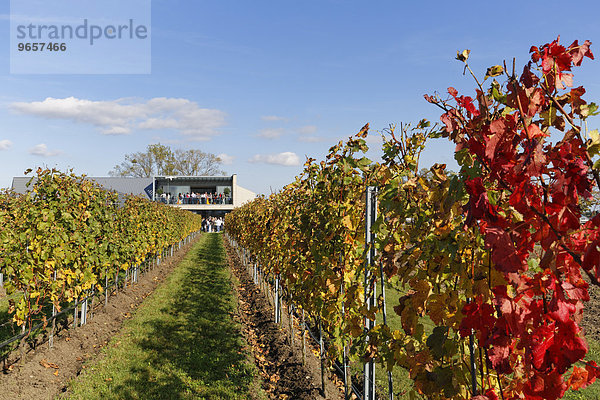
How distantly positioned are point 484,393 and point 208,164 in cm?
6765

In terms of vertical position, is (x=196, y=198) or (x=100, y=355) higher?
(x=196, y=198)

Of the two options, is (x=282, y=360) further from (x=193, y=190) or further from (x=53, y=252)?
(x=193, y=190)

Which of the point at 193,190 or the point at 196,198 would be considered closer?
the point at 196,198

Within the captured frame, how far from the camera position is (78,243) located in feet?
22.5

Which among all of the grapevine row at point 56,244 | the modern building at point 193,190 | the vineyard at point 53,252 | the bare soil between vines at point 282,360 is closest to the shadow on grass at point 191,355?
the bare soil between vines at point 282,360

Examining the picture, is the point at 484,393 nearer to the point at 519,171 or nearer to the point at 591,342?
the point at 519,171

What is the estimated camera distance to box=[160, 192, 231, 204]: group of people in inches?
1909

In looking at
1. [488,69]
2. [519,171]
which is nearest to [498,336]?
[519,171]

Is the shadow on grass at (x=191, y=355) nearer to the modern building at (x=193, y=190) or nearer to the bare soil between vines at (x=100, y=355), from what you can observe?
the bare soil between vines at (x=100, y=355)

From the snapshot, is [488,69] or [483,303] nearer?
[483,303]

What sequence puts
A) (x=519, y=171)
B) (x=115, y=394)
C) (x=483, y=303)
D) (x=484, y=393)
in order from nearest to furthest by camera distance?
(x=519, y=171), (x=483, y=303), (x=484, y=393), (x=115, y=394)

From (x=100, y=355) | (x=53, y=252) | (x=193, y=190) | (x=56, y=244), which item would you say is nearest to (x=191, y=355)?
(x=100, y=355)

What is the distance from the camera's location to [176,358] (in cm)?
628

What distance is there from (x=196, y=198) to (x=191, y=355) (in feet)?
146
